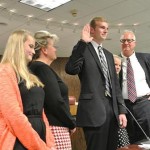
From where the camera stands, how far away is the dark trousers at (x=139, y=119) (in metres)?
2.61

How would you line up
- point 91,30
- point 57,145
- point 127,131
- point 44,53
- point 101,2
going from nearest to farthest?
point 57,145
point 44,53
point 91,30
point 127,131
point 101,2

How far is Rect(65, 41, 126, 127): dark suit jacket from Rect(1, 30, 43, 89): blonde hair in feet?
1.43

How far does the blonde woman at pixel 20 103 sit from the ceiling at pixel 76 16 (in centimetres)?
310

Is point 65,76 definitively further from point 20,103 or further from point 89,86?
point 20,103

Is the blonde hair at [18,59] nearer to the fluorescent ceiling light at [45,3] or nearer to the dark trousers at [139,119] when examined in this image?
the dark trousers at [139,119]

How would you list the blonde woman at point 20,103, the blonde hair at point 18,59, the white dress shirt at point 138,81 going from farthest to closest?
the white dress shirt at point 138,81
the blonde hair at point 18,59
the blonde woman at point 20,103

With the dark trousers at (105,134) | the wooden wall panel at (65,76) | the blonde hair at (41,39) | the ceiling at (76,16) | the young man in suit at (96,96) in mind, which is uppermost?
the ceiling at (76,16)

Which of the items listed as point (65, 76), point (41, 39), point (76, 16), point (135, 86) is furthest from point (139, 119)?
point (65, 76)

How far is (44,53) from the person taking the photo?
2.29 metres

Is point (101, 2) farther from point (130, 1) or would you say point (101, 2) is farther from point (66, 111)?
point (66, 111)

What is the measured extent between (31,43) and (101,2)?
128 inches

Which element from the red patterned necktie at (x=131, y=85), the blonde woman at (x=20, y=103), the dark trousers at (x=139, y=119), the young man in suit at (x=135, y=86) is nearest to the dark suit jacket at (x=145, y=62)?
the young man in suit at (x=135, y=86)

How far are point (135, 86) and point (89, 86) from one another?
2.30ft

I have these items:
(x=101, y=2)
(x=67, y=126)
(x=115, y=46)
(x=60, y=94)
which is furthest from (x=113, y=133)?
(x=115, y=46)
